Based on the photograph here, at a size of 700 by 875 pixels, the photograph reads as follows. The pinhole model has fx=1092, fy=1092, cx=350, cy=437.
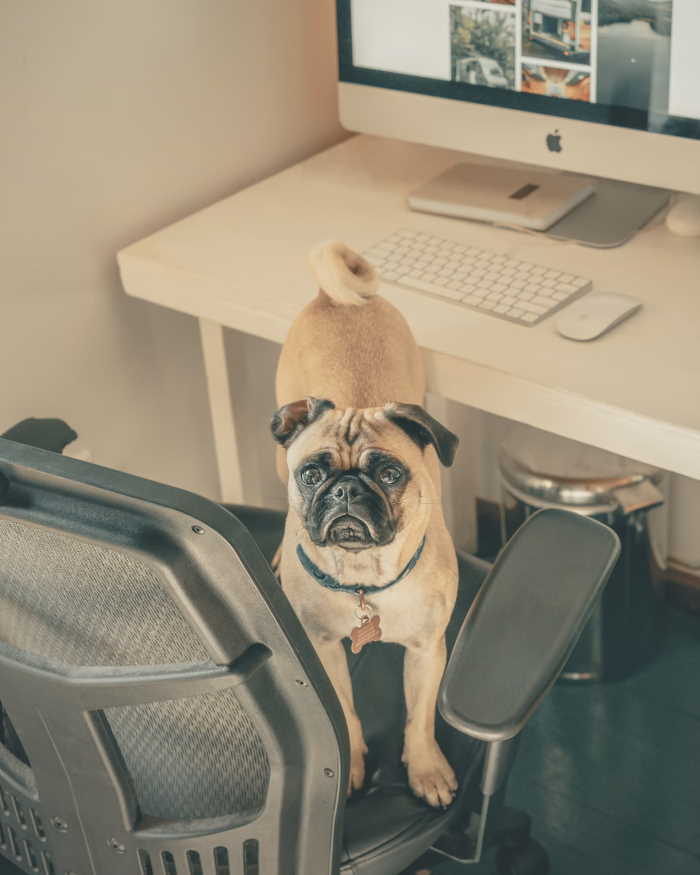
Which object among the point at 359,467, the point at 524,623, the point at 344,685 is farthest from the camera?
the point at 344,685

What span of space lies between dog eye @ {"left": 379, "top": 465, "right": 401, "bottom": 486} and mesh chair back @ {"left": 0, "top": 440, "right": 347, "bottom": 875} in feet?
0.94

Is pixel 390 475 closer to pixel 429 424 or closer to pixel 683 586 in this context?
pixel 429 424

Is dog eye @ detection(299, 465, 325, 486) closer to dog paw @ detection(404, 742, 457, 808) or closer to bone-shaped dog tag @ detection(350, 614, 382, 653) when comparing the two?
bone-shaped dog tag @ detection(350, 614, 382, 653)

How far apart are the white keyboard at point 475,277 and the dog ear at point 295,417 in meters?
0.35

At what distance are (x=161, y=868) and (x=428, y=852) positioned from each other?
1.06ft

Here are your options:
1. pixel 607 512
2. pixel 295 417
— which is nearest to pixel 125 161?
pixel 295 417

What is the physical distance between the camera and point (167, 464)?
188 centimetres

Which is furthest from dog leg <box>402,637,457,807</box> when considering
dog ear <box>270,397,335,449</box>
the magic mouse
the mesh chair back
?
the magic mouse

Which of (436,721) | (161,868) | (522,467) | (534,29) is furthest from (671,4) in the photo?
(161,868)

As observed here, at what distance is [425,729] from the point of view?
3.65 feet

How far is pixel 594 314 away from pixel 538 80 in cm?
37

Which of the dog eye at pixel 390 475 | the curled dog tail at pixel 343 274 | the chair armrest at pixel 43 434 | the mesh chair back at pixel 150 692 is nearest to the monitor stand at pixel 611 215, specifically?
the curled dog tail at pixel 343 274

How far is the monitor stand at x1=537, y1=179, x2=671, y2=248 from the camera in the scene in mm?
1526

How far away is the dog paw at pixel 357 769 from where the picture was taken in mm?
1075
